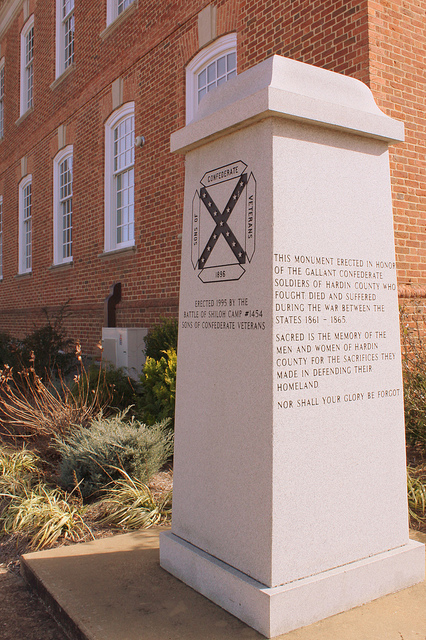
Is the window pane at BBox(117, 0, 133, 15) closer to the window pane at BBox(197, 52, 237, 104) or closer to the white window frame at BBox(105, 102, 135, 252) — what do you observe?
the white window frame at BBox(105, 102, 135, 252)

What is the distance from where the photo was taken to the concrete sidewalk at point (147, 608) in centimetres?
260

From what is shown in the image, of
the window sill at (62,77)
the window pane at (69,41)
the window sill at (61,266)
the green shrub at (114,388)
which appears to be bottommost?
the green shrub at (114,388)

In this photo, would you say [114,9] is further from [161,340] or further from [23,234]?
[23,234]

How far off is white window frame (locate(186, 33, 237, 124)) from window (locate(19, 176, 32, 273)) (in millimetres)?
9081

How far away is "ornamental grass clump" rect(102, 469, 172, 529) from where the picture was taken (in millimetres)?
4207

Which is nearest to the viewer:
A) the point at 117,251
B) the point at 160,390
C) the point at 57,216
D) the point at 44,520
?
the point at 44,520

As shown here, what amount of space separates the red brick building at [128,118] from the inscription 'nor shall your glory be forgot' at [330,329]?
150 inches

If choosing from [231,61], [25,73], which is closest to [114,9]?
[231,61]

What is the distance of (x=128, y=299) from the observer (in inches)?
417

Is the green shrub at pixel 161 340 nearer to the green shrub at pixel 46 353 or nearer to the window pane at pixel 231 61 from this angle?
the green shrub at pixel 46 353

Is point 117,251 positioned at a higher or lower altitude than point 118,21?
lower

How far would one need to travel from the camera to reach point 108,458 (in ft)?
15.9

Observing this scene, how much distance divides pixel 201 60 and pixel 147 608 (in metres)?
8.06

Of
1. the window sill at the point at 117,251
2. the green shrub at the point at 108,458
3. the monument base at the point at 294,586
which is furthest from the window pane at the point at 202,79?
the monument base at the point at 294,586
